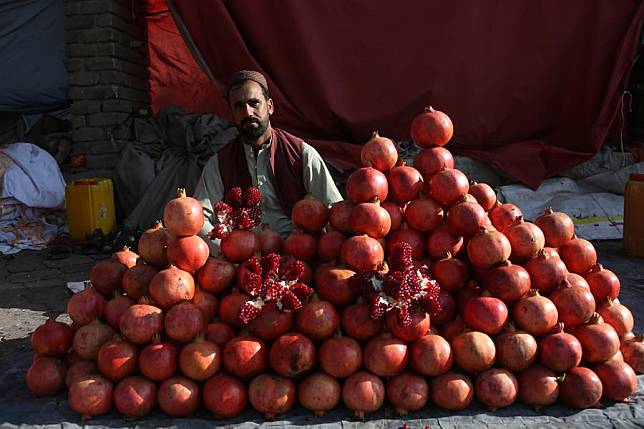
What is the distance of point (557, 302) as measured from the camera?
2312 millimetres

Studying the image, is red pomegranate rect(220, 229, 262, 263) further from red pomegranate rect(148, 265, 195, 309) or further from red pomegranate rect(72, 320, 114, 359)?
red pomegranate rect(72, 320, 114, 359)

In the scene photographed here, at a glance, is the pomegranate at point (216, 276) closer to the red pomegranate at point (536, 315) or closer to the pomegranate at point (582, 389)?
the red pomegranate at point (536, 315)

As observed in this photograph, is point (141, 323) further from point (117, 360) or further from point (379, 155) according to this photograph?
point (379, 155)

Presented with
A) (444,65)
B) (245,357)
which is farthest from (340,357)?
(444,65)

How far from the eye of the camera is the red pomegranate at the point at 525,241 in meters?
2.41

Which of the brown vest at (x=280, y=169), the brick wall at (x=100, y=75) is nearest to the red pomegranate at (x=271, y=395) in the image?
the brown vest at (x=280, y=169)

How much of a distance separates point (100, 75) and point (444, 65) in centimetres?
366

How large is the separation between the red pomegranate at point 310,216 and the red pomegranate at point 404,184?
30 centimetres

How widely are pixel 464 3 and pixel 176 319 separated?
14.9 ft

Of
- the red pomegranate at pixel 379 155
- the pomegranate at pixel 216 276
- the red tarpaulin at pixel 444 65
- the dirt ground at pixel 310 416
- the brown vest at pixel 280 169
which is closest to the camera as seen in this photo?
the dirt ground at pixel 310 416

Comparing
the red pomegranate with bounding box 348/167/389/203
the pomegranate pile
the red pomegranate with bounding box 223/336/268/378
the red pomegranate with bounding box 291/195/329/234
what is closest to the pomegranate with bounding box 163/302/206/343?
the pomegranate pile

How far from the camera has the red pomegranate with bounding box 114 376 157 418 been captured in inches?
85.0

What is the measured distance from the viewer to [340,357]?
2166mm

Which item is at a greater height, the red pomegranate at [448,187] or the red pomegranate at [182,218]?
the red pomegranate at [448,187]
